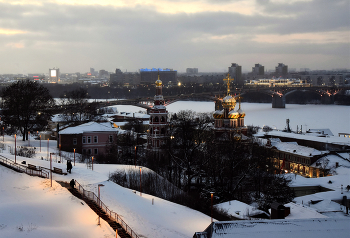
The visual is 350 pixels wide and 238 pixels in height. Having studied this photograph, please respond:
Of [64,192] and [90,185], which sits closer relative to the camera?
[64,192]

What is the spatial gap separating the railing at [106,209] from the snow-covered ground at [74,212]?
357 mm

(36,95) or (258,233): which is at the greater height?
(36,95)

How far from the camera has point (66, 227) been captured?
1317 cm

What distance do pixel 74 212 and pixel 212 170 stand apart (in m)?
13.9

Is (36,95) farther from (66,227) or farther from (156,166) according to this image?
(66,227)

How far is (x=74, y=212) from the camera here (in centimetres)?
1422

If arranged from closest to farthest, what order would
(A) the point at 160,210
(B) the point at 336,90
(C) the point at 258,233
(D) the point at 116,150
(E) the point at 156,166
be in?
1. (C) the point at 258,233
2. (A) the point at 160,210
3. (E) the point at 156,166
4. (D) the point at 116,150
5. (B) the point at 336,90

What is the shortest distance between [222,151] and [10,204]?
17458 mm

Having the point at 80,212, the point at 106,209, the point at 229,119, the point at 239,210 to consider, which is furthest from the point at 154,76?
the point at 80,212

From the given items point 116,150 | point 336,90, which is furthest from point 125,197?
point 336,90

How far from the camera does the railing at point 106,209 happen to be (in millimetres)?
13461

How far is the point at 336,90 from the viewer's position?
102m

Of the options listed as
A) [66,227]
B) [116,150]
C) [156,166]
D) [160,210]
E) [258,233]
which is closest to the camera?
[258,233]

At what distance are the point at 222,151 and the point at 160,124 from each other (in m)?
7.78
